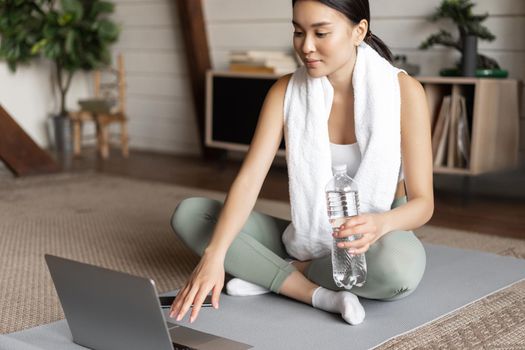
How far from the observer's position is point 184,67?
4863mm

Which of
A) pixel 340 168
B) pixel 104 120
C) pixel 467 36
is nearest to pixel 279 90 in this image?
pixel 340 168

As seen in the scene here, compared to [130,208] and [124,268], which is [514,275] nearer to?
[124,268]

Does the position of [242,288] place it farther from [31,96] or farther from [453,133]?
[31,96]

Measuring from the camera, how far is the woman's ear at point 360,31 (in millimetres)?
1649

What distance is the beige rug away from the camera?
1648mm

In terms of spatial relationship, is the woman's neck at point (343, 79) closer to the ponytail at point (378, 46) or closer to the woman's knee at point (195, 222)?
the ponytail at point (378, 46)

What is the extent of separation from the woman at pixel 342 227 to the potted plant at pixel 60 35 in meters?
3.25

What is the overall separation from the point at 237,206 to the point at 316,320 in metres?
0.29

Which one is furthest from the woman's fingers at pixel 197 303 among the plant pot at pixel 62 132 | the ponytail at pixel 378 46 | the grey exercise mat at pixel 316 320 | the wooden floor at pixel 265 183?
the plant pot at pixel 62 132

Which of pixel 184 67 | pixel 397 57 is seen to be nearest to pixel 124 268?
pixel 397 57

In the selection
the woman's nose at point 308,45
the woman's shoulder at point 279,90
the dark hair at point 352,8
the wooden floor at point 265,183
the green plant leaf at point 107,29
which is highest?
the dark hair at point 352,8

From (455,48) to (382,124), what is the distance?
186cm

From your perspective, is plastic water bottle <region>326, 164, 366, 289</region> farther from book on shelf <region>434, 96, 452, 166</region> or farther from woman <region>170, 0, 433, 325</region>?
book on shelf <region>434, 96, 452, 166</region>

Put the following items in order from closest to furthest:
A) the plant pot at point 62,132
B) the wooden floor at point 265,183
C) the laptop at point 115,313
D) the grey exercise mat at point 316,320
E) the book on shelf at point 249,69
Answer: the laptop at point 115,313 < the grey exercise mat at point 316,320 < the wooden floor at point 265,183 < the book on shelf at point 249,69 < the plant pot at point 62,132
